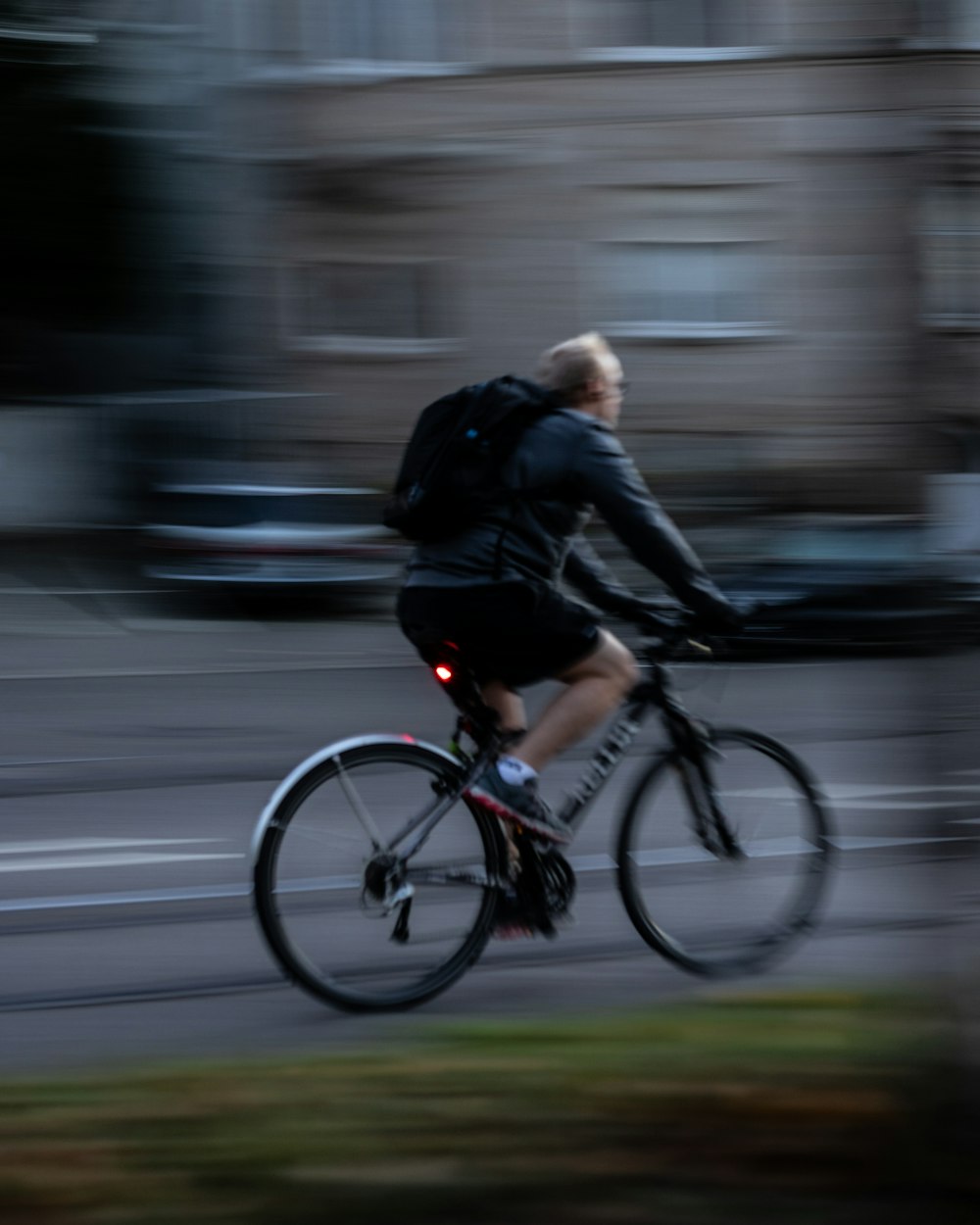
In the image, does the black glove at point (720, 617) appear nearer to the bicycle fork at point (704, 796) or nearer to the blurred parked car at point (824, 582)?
the bicycle fork at point (704, 796)

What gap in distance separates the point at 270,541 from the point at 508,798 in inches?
413

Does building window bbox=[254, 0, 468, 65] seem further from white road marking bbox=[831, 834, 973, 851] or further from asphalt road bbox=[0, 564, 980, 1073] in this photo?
white road marking bbox=[831, 834, 973, 851]

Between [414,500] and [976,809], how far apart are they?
1.95 metres

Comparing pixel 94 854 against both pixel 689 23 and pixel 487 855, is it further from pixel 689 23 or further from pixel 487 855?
pixel 689 23

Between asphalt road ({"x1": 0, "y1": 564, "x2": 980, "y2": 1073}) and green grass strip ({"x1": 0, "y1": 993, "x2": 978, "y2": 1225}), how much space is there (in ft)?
0.89

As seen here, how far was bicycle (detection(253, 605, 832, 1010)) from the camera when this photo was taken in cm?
488

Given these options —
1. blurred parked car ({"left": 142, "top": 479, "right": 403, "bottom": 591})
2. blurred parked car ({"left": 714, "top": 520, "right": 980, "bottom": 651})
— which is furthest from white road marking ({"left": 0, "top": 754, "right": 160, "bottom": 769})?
blurred parked car ({"left": 142, "top": 479, "right": 403, "bottom": 591})

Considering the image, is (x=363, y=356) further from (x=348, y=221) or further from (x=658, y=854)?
(x=658, y=854)

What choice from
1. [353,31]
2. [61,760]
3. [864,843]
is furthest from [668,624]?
[353,31]

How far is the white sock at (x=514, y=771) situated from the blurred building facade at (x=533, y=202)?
16.0 m

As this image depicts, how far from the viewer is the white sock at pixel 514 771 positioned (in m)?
4.93

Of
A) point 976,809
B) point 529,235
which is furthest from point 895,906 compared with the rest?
point 529,235

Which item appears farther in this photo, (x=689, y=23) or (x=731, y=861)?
(x=689, y=23)

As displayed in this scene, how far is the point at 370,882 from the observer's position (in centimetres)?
495
